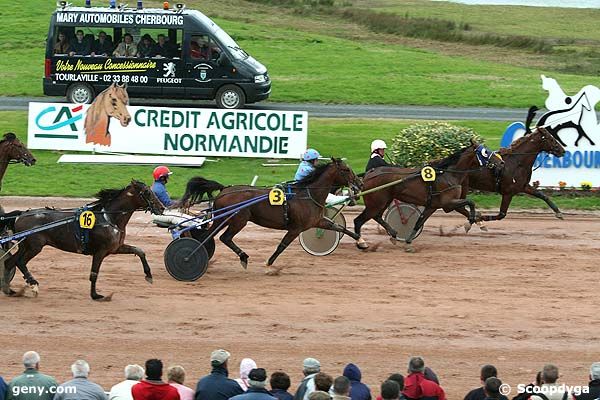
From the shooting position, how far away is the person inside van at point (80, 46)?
92.0 ft

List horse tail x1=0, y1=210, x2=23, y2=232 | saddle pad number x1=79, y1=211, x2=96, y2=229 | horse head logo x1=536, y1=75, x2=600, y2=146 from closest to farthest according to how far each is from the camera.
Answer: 1. saddle pad number x1=79, y1=211, x2=96, y2=229
2. horse tail x1=0, y1=210, x2=23, y2=232
3. horse head logo x1=536, y1=75, x2=600, y2=146

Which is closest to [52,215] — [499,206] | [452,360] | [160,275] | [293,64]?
[160,275]

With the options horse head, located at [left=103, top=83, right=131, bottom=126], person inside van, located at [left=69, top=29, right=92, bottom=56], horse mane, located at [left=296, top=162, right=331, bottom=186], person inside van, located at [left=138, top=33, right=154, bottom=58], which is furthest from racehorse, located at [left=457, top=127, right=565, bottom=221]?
person inside van, located at [left=69, top=29, right=92, bottom=56]

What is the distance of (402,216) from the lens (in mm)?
18297

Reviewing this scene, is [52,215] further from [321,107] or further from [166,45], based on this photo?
[321,107]

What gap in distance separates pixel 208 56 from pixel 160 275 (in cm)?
1258

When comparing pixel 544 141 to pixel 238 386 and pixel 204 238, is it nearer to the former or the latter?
pixel 204 238

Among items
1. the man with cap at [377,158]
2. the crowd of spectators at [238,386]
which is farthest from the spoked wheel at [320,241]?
the crowd of spectators at [238,386]

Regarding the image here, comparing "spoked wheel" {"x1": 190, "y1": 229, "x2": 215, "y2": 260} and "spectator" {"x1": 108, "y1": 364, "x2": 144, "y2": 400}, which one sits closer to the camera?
"spectator" {"x1": 108, "y1": 364, "x2": 144, "y2": 400}

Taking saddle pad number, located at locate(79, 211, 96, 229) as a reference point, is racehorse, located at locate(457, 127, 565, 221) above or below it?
above

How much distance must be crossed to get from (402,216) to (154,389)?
951cm

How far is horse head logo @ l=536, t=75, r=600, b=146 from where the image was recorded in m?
21.2

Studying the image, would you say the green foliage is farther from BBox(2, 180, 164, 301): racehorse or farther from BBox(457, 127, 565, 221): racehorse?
BBox(2, 180, 164, 301): racehorse

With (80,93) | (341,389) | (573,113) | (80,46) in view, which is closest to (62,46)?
(80,46)
